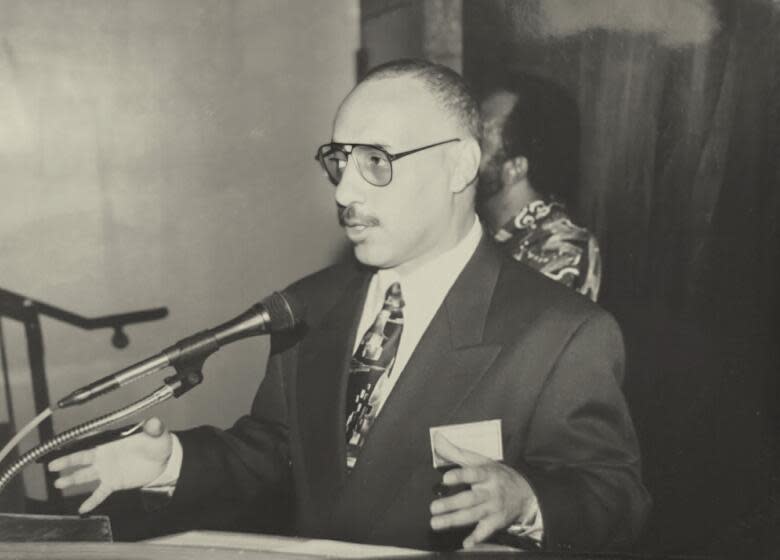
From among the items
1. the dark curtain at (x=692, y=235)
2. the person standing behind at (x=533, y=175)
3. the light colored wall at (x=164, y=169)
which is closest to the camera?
the dark curtain at (x=692, y=235)

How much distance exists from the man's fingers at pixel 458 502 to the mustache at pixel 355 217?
0.63m

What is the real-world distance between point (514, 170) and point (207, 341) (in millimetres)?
1576

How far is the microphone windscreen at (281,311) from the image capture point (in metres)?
1.28

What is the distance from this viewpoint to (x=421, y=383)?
1547 mm

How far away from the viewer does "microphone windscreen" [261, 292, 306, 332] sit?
1277 mm

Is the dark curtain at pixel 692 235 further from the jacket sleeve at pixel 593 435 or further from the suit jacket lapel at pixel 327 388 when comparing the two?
the suit jacket lapel at pixel 327 388

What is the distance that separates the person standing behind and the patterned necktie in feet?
2.51

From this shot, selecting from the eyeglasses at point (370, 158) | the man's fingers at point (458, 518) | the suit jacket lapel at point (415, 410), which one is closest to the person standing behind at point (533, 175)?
the suit jacket lapel at point (415, 410)

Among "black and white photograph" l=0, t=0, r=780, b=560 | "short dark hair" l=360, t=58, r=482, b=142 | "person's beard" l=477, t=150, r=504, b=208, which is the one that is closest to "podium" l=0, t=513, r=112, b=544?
"black and white photograph" l=0, t=0, r=780, b=560

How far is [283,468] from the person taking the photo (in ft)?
5.74

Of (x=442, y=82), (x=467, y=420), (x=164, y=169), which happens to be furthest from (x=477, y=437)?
(x=164, y=169)

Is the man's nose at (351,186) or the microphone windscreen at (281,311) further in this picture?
the man's nose at (351,186)

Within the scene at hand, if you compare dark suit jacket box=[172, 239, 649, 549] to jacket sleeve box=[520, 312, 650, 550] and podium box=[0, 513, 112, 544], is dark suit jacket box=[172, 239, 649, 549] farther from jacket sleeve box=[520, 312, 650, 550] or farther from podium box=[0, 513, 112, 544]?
podium box=[0, 513, 112, 544]

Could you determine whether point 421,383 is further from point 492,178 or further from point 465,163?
point 492,178
